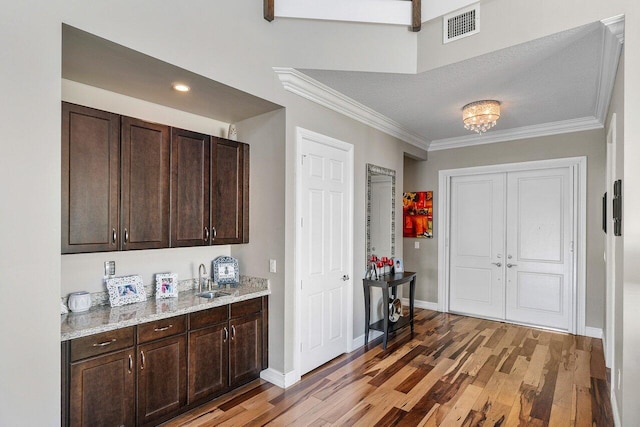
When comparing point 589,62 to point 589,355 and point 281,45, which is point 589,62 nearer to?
point 281,45

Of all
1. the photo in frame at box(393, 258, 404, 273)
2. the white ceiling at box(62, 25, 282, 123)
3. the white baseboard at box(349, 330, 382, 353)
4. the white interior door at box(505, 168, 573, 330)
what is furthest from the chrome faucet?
the white interior door at box(505, 168, 573, 330)

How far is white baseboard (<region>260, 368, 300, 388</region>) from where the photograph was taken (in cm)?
305

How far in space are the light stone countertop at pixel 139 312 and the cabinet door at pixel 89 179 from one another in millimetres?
447

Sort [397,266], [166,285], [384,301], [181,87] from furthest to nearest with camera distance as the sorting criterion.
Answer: [397,266]
[384,301]
[166,285]
[181,87]

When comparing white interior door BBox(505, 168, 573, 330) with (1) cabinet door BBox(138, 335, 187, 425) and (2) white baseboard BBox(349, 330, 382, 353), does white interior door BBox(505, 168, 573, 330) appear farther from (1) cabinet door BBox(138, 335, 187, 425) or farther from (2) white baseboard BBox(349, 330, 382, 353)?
(1) cabinet door BBox(138, 335, 187, 425)

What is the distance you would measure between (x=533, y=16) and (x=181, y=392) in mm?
3670

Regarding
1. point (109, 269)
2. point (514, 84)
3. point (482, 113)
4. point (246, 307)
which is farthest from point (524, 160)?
point (109, 269)

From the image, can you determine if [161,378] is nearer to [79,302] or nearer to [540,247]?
[79,302]

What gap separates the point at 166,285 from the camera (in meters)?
2.94

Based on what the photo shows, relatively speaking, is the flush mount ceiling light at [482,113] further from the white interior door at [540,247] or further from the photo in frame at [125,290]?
the photo in frame at [125,290]

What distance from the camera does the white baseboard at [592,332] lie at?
4.26m

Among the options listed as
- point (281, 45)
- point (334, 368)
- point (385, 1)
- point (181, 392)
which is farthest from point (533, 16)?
point (181, 392)

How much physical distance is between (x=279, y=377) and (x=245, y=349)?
1.32ft

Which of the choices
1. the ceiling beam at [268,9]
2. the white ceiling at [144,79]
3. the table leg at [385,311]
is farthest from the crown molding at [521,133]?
the ceiling beam at [268,9]
